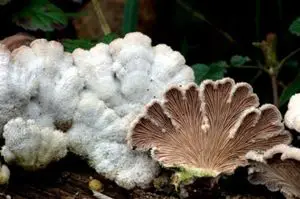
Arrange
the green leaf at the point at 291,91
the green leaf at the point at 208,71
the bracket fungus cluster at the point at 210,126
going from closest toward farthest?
the bracket fungus cluster at the point at 210,126
the green leaf at the point at 291,91
the green leaf at the point at 208,71

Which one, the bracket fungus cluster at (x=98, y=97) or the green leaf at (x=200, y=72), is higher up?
the bracket fungus cluster at (x=98, y=97)

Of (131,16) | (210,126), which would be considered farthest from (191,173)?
(131,16)

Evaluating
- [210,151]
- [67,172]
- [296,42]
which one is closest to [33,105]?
[67,172]

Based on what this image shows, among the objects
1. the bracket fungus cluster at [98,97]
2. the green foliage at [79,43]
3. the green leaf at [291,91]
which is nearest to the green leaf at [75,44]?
the green foliage at [79,43]

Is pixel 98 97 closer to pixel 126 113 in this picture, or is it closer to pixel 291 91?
pixel 126 113

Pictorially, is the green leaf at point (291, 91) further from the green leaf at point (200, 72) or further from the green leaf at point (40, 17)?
the green leaf at point (40, 17)

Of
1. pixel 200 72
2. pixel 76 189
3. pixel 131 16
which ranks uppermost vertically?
pixel 131 16
